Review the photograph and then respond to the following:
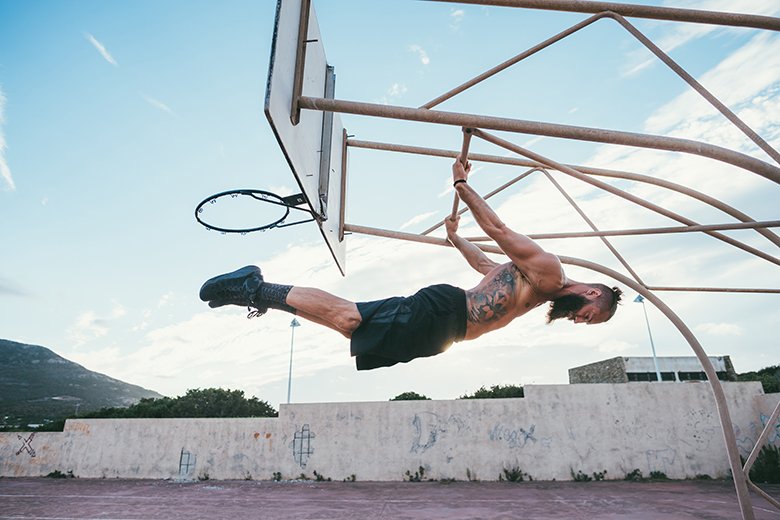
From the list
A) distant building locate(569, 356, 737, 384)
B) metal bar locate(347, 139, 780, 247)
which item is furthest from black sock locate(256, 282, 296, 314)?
distant building locate(569, 356, 737, 384)

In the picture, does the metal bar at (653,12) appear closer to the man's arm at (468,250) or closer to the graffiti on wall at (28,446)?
the man's arm at (468,250)

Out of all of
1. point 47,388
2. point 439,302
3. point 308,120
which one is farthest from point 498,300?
point 47,388

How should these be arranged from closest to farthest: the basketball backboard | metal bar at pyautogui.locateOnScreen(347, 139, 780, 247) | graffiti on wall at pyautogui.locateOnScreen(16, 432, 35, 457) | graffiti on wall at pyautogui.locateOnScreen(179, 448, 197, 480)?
the basketball backboard → metal bar at pyautogui.locateOnScreen(347, 139, 780, 247) → graffiti on wall at pyautogui.locateOnScreen(179, 448, 197, 480) → graffiti on wall at pyautogui.locateOnScreen(16, 432, 35, 457)

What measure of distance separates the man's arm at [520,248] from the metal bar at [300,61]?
1.25 metres

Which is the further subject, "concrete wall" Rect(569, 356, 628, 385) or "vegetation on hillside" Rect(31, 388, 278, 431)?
"concrete wall" Rect(569, 356, 628, 385)

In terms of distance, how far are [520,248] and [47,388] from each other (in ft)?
290

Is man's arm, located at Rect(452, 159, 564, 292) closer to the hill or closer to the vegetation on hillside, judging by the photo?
the vegetation on hillside

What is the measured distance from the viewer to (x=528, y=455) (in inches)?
579

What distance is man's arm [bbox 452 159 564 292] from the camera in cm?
296

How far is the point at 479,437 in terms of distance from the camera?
15.0m

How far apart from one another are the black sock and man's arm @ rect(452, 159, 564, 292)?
4.61 feet

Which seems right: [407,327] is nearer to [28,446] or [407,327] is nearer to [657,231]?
[657,231]

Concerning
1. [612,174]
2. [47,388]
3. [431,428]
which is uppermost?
[47,388]

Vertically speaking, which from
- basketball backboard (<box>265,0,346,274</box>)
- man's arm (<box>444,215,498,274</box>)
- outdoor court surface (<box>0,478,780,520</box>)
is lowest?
outdoor court surface (<box>0,478,780,520</box>)
